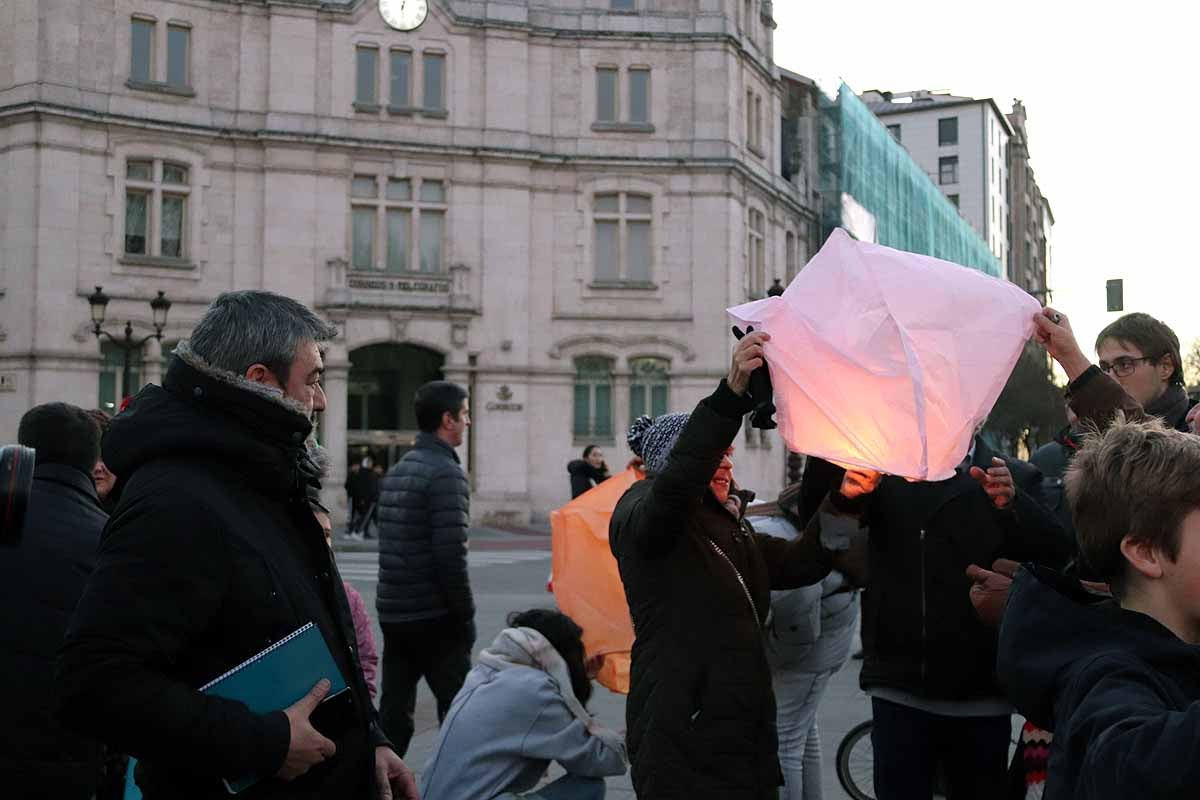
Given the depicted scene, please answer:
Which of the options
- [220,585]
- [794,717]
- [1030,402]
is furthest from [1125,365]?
[1030,402]

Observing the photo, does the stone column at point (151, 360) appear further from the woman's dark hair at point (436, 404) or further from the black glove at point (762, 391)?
the black glove at point (762, 391)

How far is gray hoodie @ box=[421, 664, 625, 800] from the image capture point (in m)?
4.80

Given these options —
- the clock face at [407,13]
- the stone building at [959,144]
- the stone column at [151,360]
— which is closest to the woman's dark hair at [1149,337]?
the stone column at [151,360]

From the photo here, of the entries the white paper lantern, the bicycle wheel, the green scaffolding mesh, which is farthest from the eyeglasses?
the green scaffolding mesh

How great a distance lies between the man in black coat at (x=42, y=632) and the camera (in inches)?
151

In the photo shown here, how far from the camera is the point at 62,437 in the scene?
13.8ft

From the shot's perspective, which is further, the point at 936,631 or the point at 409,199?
the point at 409,199

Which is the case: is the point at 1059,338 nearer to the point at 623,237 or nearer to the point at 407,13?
the point at 623,237

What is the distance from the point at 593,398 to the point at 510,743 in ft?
95.4

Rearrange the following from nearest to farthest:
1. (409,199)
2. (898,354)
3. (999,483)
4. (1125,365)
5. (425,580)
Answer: (898,354) → (999,483) → (1125,365) → (425,580) → (409,199)

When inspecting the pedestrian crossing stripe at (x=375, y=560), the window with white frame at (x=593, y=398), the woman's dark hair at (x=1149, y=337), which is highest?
the window with white frame at (x=593, y=398)

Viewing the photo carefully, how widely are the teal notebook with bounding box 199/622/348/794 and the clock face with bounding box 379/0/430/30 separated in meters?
31.9

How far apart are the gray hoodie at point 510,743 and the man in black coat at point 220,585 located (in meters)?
1.62

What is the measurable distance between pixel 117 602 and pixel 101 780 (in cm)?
198
